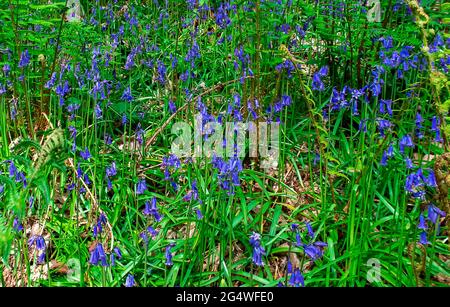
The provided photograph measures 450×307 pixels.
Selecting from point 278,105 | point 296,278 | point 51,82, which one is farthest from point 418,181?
point 51,82

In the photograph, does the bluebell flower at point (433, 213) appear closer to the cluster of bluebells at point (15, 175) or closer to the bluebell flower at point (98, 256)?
the bluebell flower at point (98, 256)

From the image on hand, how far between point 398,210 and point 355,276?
0.68 meters

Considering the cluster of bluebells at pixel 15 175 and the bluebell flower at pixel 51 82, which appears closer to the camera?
the cluster of bluebells at pixel 15 175

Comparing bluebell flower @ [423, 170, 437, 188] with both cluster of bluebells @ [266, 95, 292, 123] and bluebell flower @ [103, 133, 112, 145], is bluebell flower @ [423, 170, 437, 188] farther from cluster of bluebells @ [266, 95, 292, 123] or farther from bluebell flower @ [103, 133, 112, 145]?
bluebell flower @ [103, 133, 112, 145]

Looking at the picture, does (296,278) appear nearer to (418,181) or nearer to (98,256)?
(418,181)

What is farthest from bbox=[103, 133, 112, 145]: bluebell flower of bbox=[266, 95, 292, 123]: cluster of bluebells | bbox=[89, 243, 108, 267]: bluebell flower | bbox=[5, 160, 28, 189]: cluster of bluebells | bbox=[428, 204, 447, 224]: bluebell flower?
bbox=[428, 204, 447, 224]: bluebell flower

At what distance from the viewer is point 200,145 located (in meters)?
3.71

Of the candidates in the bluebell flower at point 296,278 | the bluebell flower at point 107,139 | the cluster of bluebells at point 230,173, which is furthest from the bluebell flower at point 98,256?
the bluebell flower at point 107,139
